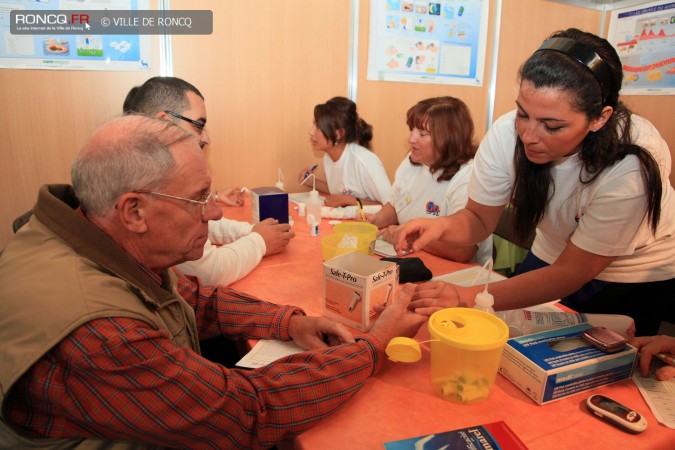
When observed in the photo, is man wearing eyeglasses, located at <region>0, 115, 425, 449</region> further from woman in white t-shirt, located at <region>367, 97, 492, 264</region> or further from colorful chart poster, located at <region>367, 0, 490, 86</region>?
colorful chart poster, located at <region>367, 0, 490, 86</region>

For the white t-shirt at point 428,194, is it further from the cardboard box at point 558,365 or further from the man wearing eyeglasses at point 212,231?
the cardboard box at point 558,365

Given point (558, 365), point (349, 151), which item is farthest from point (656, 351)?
point (349, 151)

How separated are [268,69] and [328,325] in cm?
241

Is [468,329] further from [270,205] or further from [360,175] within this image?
[360,175]

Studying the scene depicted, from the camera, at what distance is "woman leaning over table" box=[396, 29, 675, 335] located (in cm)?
116

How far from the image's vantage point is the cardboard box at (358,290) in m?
1.13

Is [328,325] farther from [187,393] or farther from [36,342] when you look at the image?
[36,342]

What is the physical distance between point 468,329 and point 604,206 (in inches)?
25.4

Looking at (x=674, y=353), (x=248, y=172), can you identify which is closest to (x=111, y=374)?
(x=674, y=353)

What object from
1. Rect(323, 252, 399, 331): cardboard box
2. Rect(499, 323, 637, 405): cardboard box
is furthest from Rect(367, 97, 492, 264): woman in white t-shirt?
Rect(499, 323, 637, 405): cardboard box

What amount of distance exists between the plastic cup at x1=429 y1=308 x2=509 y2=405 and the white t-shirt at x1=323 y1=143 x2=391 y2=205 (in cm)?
197

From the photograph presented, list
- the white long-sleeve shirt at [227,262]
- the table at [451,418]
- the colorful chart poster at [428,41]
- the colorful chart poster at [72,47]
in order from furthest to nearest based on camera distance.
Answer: the colorful chart poster at [428,41] < the colorful chart poster at [72,47] < the white long-sleeve shirt at [227,262] < the table at [451,418]

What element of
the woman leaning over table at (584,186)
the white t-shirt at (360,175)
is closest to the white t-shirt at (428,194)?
the white t-shirt at (360,175)

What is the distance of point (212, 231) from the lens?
76.5 inches
